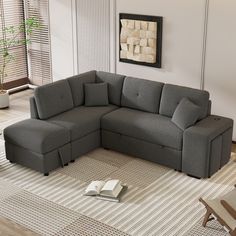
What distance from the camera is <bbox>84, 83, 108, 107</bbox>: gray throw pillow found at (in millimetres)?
6555

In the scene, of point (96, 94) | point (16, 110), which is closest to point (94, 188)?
point (96, 94)

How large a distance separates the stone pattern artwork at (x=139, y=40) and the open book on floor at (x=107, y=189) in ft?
8.17

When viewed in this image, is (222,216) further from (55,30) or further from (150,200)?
(55,30)

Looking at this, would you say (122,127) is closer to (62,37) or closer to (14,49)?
(62,37)

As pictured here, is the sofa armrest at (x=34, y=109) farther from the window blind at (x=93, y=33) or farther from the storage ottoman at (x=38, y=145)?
the window blind at (x=93, y=33)

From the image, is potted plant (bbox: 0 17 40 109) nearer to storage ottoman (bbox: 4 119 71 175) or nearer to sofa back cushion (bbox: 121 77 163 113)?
storage ottoman (bbox: 4 119 71 175)

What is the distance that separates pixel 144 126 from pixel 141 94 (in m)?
0.65

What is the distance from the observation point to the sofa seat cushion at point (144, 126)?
5.62 metres

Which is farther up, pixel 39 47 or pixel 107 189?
pixel 39 47

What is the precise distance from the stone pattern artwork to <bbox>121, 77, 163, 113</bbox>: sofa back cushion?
2.45 ft

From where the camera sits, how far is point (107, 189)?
5.06 m

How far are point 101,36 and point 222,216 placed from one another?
13.8 ft

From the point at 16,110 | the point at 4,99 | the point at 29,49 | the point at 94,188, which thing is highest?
the point at 29,49

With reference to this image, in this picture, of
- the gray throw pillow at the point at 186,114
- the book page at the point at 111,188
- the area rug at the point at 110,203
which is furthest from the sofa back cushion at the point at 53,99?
the gray throw pillow at the point at 186,114
